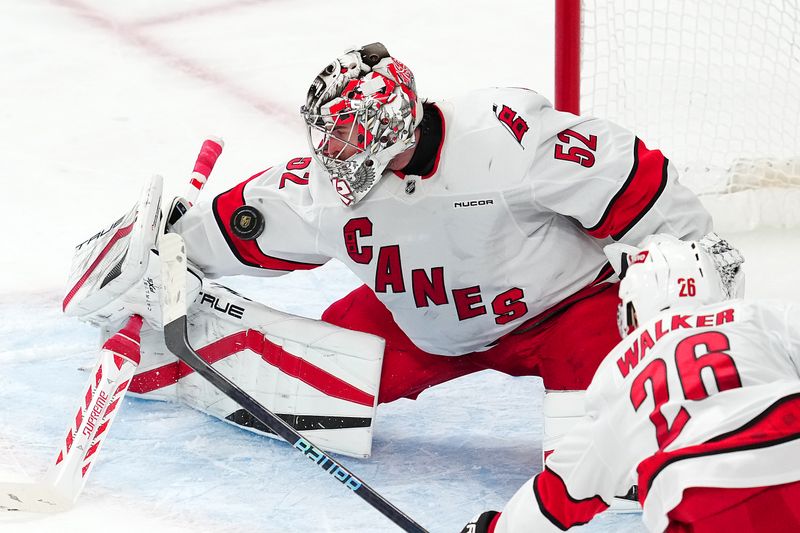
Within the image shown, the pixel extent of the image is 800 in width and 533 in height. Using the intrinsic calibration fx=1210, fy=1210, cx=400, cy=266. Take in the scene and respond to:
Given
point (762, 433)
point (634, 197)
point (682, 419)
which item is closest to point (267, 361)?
point (634, 197)

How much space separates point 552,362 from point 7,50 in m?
3.58

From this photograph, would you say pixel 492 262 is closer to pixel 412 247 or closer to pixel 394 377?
pixel 412 247

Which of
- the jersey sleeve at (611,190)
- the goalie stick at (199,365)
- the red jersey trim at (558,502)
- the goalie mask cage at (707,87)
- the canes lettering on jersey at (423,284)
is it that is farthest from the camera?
the goalie mask cage at (707,87)

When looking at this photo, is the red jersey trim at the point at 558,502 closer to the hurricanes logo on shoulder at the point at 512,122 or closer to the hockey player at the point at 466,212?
the hockey player at the point at 466,212

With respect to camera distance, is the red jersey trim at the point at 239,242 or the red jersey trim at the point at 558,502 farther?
the red jersey trim at the point at 239,242

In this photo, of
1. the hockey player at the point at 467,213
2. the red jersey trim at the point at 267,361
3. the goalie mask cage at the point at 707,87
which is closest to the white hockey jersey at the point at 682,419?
the hockey player at the point at 467,213

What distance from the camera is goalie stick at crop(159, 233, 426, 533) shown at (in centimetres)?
240

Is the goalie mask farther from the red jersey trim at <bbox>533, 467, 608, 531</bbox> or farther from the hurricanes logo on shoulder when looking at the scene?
the hurricanes logo on shoulder

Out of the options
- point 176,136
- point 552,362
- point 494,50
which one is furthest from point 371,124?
point 494,50

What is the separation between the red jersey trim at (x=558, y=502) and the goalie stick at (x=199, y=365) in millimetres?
559

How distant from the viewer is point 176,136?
4641 mm

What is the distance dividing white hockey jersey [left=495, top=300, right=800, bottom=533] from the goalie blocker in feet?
3.17

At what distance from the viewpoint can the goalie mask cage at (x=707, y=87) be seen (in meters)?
3.63

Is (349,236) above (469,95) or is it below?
below
